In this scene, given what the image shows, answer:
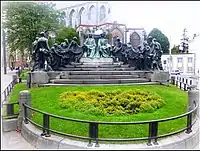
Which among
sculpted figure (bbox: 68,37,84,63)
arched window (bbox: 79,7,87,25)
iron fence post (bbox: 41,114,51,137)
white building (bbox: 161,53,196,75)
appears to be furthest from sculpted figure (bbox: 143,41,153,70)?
white building (bbox: 161,53,196,75)

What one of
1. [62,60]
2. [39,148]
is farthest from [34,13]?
[39,148]

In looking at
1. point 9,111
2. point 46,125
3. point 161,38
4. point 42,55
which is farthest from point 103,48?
point 161,38

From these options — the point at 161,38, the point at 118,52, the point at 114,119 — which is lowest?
the point at 114,119

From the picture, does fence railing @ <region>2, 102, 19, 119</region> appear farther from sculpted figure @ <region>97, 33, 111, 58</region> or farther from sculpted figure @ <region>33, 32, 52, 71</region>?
sculpted figure @ <region>97, 33, 111, 58</region>

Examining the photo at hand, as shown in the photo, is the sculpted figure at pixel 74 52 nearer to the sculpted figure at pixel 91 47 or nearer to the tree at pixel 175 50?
the sculpted figure at pixel 91 47

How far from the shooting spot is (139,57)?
16.4 m

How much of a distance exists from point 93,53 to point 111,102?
10.6 metres

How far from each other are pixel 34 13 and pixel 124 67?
1378 centimetres

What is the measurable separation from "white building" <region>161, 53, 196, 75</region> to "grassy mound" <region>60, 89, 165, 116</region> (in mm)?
35073

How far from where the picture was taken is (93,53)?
724 inches

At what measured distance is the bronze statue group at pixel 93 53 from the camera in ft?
46.5

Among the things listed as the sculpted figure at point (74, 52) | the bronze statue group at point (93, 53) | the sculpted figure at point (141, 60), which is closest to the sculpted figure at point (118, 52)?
the bronze statue group at point (93, 53)

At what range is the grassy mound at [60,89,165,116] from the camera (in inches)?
299

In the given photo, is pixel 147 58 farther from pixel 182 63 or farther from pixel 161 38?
pixel 161 38
